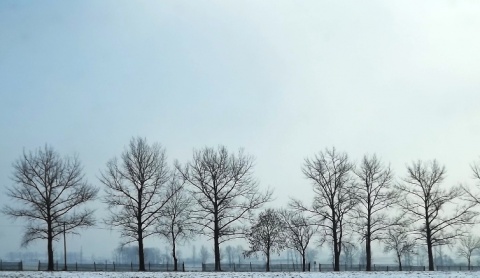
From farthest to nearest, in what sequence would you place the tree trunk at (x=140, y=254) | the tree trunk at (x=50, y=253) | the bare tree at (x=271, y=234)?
the bare tree at (x=271, y=234)
the tree trunk at (x=50, y=253)
the tree trunk at (x=140, y=254)

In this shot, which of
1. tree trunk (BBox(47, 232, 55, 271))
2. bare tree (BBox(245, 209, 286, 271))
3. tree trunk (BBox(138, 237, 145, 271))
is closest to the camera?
→ tree trunk (BBox(138, 237, 145, 271))

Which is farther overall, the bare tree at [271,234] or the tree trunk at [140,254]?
the bare tree at [271,234]

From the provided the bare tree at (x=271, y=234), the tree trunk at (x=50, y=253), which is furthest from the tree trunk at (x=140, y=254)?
the bare tree at (x=271, y=234)

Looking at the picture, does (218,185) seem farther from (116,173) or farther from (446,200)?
(446,200)

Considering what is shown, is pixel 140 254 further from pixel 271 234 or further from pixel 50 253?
pixel 271 234

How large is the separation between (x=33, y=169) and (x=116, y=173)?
7.67m

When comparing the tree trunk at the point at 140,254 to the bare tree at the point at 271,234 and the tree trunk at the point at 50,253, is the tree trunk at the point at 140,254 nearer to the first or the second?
the tree trunk at the point at 50,253

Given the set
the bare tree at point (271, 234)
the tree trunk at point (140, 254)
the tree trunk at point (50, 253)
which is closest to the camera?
the tree trunk at point (140, 254)

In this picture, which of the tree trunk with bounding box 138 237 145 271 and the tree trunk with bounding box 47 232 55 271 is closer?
the tree trunk with bounding box 138 237 145 271

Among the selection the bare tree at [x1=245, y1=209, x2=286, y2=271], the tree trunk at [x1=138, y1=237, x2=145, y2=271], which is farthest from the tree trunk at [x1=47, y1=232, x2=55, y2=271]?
the bare tree at [x1=245, y1=209, x2=286, y2=271]

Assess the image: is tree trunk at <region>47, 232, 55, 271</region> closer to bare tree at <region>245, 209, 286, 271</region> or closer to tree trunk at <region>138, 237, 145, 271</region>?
tree trunk at <region>138, 237, 145, 271</region>

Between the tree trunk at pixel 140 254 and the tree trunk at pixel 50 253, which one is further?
the tree trunk at pixel 50 253


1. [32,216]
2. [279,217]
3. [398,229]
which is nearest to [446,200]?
[398,229]

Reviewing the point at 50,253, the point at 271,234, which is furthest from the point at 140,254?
the point at 271,234
